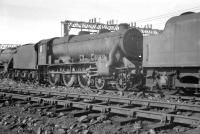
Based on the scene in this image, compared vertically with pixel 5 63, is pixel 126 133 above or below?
below

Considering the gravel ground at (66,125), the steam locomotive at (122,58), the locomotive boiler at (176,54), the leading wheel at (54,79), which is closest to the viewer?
the gravel ground at (66,125)

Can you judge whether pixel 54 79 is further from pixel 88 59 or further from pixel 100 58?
pixel 100 58

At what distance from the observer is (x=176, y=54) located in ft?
36.9

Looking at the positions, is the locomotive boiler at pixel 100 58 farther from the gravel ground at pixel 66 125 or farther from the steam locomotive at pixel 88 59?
the gravel ground at pixel 66 125

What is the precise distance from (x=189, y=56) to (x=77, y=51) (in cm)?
876

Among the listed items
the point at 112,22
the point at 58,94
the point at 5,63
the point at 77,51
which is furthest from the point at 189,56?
the point at 112,22

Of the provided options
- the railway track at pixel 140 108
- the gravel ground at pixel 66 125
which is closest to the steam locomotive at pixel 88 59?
the railway track at pixel 140 108

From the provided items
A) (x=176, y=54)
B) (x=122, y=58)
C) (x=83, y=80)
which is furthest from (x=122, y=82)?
(x=176, y=54)

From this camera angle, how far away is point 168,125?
642cm

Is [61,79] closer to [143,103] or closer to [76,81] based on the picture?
[76,81]

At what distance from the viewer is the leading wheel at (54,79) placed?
759 inches

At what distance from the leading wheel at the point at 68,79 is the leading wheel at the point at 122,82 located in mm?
3977

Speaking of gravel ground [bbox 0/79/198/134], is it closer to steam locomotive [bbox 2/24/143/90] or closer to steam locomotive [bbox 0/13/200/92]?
steam locomotive [bbox 0/13/200/92]

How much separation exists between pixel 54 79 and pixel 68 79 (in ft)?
4.72
